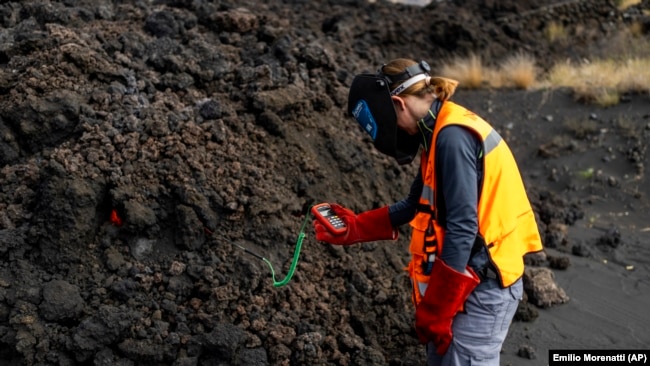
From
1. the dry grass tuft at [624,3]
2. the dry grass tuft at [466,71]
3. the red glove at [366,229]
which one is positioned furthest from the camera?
the dry grass tuft at [624,3]

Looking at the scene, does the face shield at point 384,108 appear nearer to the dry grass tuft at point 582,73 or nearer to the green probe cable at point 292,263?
the green probe cable at point 292,263

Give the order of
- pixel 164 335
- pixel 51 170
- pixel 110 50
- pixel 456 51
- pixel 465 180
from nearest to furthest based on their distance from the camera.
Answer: pixel 465 180 < pixel 164 335 < pixel 51 170 < pixel 110 50 < pixel 456 51

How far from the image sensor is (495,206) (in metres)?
2.99

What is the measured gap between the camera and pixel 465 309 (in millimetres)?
3109

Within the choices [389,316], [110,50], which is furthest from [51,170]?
[389,316]

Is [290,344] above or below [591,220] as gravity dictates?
above

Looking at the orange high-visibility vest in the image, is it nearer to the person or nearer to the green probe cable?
the person

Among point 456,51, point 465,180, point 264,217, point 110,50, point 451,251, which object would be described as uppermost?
point 465,180

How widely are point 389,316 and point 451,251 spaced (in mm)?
1851

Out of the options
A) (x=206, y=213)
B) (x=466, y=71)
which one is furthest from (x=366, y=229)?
(x=466, y=71)

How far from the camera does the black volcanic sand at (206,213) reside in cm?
414

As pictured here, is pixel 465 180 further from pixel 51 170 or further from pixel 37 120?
pixel 37 120

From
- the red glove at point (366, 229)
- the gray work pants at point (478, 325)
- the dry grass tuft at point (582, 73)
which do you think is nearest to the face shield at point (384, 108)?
the red glove at point (366, 229)

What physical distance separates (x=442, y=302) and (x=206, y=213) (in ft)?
6.77
